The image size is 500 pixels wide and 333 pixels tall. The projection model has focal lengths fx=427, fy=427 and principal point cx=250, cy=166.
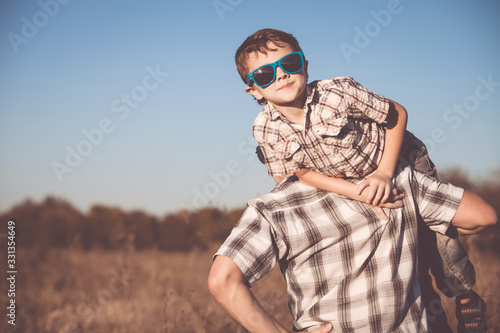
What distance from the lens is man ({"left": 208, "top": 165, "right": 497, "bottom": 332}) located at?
2049 mm

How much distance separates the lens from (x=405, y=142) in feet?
8.13

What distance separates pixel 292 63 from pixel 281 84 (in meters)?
0.12

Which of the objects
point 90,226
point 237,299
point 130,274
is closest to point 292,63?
point 237,299

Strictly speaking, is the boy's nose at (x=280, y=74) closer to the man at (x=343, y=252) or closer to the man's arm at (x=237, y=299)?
the man at (x=343, y=252)

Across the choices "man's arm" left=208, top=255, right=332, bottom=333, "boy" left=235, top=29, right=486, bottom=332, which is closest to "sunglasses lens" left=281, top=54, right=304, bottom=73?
"boy" left=235, top=29, right=486, bottom=332

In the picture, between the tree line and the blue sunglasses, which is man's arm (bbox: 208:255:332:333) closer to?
the blue sunglasses

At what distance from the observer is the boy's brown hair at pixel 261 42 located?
7.43 feet

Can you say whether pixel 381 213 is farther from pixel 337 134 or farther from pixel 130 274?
pixel 130 274

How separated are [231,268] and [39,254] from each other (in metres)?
11.4

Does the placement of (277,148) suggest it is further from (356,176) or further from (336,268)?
(336,268)

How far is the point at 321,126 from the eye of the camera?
213 cm

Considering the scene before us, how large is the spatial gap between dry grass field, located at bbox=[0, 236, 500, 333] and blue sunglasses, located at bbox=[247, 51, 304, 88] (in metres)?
1.65

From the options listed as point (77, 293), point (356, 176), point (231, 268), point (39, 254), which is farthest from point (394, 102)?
point (39, 254)

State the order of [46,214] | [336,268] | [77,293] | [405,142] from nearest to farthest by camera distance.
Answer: [336,268], [405,142], [77,293], [46,214]
